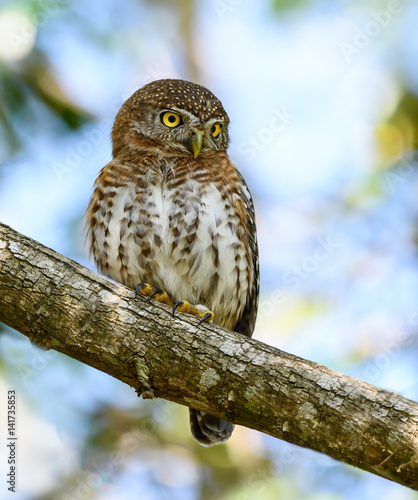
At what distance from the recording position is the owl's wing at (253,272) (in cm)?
500

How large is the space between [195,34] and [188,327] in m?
4.62

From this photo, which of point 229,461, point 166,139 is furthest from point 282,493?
point 166,139

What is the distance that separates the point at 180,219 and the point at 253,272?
0.90 metres

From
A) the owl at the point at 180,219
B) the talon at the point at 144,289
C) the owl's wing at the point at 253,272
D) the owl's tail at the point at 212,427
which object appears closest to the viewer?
the talon at the point at 144,289

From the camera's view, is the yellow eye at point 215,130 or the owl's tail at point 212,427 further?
the yellow eye at point 215,130

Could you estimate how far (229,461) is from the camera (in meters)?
5.92

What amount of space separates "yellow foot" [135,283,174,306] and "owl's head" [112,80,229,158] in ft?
4.07

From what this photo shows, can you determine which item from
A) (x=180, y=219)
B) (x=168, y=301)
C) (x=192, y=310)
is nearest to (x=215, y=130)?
(x=180, y=219)

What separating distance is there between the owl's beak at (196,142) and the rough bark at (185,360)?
5.11 ft

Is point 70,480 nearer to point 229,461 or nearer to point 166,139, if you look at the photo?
point 229,461

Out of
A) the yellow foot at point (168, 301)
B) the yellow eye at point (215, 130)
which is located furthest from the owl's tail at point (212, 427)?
the yellow eye at point (215, 130)

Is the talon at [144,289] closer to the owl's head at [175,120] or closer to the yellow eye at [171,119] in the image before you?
the owl's head at [175,120]

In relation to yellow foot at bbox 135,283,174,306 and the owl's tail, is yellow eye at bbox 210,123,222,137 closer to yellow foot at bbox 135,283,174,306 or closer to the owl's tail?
yellow foot at bbox 135,283,174,306

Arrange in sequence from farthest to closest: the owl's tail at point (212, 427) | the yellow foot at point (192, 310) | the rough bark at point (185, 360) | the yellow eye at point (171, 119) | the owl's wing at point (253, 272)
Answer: the yellow eye at point (171, 119)
the owl's wing at point (253, 272)
the owl's tail at point (212, 427)
the yellow foot at point (192, 310)
the rough bark at point (185, 360)
